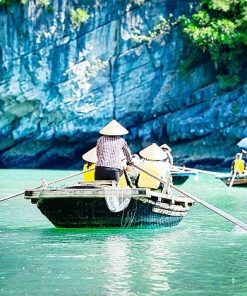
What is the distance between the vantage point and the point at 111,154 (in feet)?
41.7

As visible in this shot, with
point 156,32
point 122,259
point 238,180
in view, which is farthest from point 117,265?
point 156,32

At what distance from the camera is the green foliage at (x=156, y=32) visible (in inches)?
1481

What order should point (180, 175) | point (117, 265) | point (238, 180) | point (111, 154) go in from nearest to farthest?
1. point (117, 265)
2. point (111, 154)
3. point (238, 180)
4. point (180, 175)

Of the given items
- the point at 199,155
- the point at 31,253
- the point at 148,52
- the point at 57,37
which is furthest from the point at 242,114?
the point at 31,253

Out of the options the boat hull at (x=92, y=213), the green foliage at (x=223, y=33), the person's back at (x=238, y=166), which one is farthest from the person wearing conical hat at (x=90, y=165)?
the green foliage at (x=223, y=33)

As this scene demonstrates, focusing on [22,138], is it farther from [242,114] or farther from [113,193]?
[113,193]

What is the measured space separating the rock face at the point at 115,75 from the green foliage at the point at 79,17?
211 millimetres

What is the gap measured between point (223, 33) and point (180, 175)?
11.9m

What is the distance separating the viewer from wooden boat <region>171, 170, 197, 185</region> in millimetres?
24859

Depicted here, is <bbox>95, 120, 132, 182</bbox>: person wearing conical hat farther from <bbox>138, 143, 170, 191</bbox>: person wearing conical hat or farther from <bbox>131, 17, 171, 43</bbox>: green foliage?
<bbox>131, 17, 171, 43</bbox>: green foliage

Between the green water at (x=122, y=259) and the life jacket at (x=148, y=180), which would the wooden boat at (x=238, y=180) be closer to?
the green water at (x=122, y=259)

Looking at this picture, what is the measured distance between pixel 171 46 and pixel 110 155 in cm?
2556

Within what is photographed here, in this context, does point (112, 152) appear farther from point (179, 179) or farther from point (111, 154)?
point (179, 179)

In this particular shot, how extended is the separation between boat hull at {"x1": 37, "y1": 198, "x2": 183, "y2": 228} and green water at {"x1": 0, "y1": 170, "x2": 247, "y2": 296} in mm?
141
